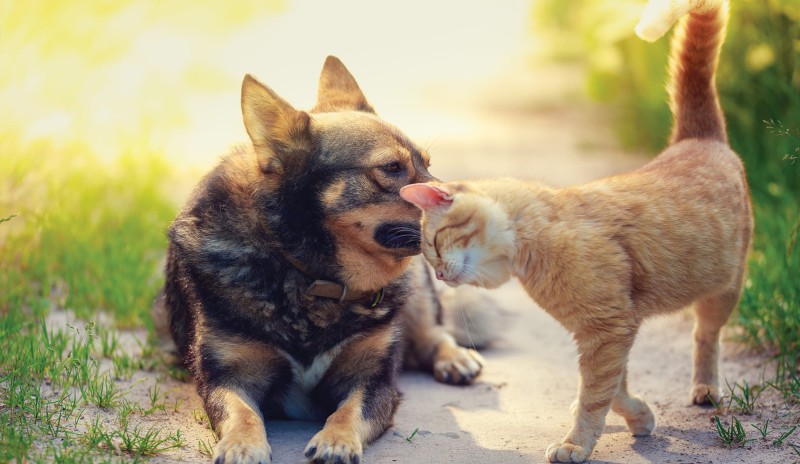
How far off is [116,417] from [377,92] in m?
11.2

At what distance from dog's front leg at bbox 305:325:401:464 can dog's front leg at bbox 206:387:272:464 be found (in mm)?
224

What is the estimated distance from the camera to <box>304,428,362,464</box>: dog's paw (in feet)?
11.3

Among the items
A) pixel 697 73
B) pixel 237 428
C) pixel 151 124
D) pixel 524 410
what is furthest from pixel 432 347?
pixel 151 124

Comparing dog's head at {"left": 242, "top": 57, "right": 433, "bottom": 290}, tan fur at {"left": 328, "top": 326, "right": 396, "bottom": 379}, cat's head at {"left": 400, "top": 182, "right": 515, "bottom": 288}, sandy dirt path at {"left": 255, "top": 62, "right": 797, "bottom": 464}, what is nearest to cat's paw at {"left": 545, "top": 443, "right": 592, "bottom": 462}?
sandy dirt path at {"left": 255, "top": 62, "right": 797, "bottom": 464}

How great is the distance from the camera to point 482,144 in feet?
35.1

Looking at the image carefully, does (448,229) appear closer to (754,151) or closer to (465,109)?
(754,151)

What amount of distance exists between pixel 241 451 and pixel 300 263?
0.94 meters

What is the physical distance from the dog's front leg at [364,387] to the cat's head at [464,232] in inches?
25.8

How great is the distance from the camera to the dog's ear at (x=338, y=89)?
186 inches

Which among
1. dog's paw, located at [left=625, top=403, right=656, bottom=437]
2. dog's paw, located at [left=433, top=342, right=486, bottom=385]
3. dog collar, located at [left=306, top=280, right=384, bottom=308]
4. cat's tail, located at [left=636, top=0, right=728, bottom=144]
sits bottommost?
dog's paw, located at [left=433, top=342, right=486, bottom=385]

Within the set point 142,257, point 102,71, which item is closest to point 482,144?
point 102,71

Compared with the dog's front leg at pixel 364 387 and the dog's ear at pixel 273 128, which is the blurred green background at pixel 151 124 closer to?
the dog's ear at pixel 273 128

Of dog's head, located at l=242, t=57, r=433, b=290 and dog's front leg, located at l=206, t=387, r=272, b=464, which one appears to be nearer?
dog's front leg, located at l=206, t=387, r=272, b=464

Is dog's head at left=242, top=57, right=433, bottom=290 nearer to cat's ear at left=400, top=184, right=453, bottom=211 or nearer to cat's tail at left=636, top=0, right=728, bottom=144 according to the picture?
cat's ear at left=400, top=184, right=453, bottom=211
